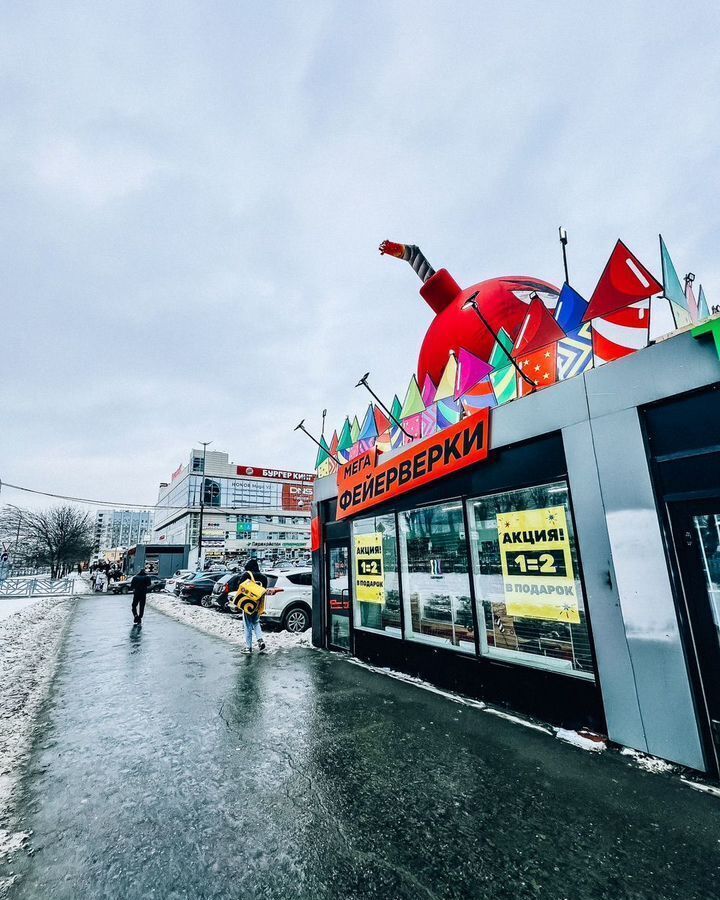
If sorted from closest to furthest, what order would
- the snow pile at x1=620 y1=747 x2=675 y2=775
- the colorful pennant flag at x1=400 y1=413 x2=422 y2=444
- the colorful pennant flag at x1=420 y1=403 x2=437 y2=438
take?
the snow pile at x1=620 y1=747 x2=675 y2=775, the colorful pennant flag at x1=420 y1=403 x2=437 y2=438, the colorful pennant flag at x1=400 y1=413 x2=422 y2=444

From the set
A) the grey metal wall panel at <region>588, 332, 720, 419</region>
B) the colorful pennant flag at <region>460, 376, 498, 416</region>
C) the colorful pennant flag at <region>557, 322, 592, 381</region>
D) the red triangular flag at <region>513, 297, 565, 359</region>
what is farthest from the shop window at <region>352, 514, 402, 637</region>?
the grey metal wall panel at <region>588, 332, 720, 419</region>

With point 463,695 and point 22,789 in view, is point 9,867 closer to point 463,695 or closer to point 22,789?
point 22,789

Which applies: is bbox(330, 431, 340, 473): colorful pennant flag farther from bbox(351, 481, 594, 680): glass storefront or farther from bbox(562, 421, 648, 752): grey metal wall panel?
bbox(562, 421, 648, 752): grey metal wall panel

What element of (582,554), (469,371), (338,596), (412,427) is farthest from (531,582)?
(338,596)

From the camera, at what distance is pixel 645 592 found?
4332 mm

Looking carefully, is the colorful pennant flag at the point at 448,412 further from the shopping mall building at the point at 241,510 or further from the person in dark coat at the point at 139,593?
the shopping mall building at the point at 241,510

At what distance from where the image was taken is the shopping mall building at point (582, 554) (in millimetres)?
4105

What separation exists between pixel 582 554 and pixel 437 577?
270 centimetres

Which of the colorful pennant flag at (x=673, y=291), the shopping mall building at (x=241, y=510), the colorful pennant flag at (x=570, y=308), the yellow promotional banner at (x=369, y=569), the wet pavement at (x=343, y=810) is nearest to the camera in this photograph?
the wet pavement at (x=343, y=810)

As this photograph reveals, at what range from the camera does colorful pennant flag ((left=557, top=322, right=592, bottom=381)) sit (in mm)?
5457

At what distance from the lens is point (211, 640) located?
11289 mm

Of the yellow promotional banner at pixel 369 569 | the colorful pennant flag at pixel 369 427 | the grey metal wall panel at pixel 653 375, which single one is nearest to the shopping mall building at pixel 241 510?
the yellow promotional banner at pixel 369 569

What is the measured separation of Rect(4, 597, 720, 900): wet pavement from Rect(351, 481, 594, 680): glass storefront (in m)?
1.02

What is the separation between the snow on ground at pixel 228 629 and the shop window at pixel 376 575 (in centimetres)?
260
